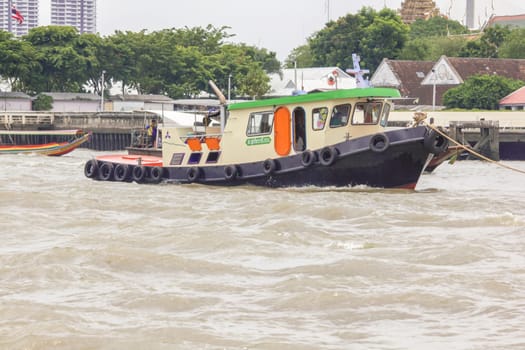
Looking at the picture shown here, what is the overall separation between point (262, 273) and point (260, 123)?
9731 mm

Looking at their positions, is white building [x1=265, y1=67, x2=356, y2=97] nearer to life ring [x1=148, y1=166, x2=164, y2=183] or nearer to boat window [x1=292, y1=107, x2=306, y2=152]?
life ring [x1=148, y1=166, x2=164, y2=183]

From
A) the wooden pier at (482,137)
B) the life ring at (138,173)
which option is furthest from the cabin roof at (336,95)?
the wooden pier at (482,137)

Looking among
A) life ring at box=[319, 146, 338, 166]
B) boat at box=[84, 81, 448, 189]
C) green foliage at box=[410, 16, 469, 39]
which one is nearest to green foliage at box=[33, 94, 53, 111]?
boat at box=[84, 81, 448, 189]

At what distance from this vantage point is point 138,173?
22812 mm

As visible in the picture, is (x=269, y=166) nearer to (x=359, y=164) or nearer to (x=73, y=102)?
(x=359, y=164)

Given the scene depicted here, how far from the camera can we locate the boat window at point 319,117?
64.6 ft

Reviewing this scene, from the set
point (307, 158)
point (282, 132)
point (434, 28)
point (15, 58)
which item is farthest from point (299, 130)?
point (434, 28)

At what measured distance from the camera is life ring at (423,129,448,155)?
1927 centimetres

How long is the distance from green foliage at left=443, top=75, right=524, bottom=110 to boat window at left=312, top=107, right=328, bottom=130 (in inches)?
1433

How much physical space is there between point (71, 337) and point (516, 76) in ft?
188

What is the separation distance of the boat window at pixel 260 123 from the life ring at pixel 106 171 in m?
4.33

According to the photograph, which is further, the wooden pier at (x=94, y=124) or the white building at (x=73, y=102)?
the white building at (x=73, y=102)

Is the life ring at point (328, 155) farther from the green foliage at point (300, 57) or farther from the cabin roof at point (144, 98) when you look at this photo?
the green foliage at point (300, 57)

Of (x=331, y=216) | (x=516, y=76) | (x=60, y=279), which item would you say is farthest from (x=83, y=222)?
(x=516, y=76)
